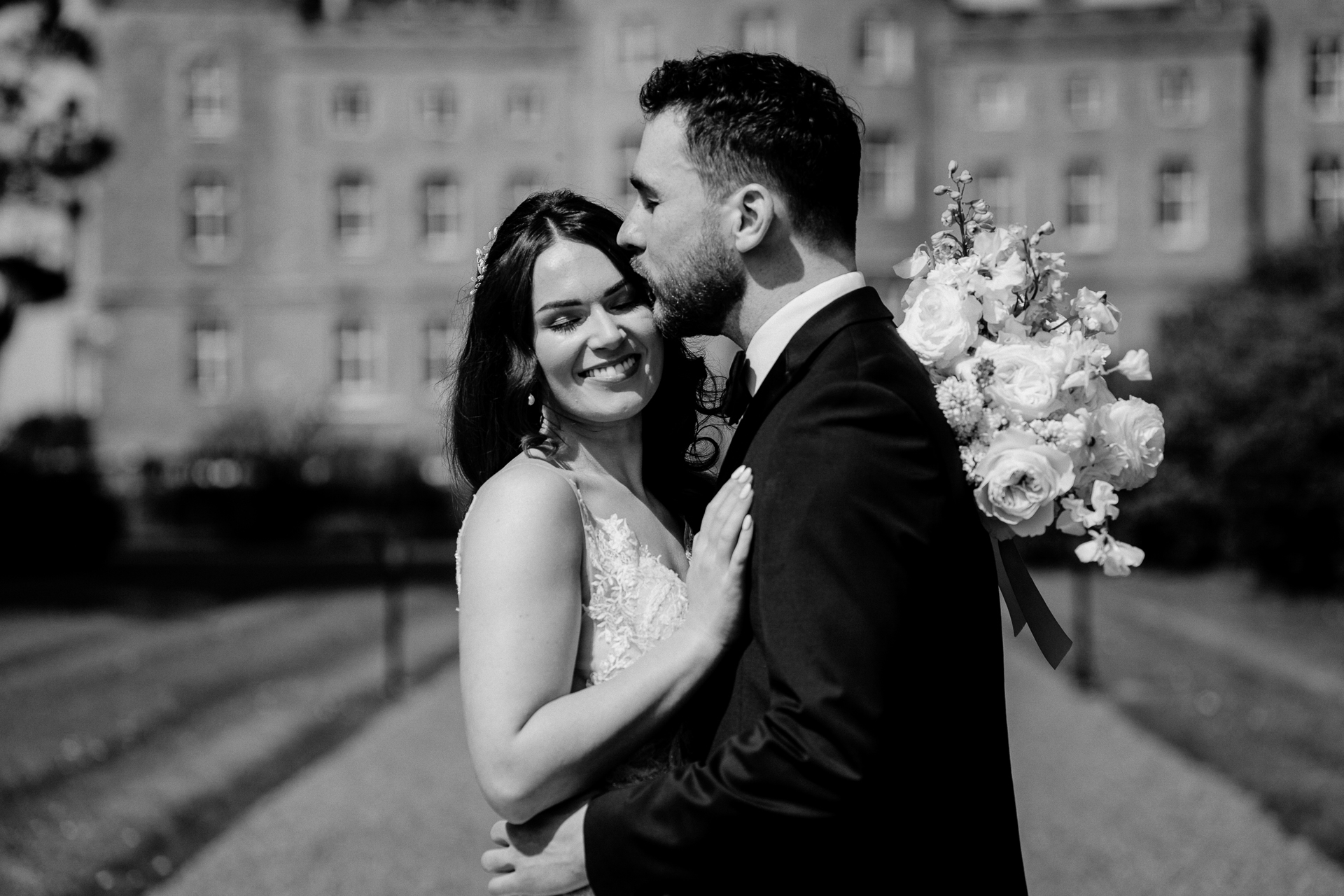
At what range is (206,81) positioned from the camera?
47.6 meters

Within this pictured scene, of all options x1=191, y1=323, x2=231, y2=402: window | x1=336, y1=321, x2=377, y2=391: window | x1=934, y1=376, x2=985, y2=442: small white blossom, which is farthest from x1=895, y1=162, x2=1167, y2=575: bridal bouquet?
x1=191, y1=323, x2=231, y2=402: window

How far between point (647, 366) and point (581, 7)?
146 feet

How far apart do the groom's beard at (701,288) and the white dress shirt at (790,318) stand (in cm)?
9

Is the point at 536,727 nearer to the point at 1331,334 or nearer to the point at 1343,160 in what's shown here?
the point at 1331,334

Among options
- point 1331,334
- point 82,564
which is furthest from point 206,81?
point 1331,334

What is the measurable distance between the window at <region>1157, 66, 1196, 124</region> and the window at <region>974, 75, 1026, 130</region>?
13.9 feet

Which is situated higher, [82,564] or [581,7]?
[581,7]

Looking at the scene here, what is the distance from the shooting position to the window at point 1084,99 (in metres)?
45.9

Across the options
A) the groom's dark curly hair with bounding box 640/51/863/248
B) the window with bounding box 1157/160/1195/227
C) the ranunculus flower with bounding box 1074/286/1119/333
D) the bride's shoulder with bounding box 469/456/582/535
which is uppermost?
the window with bounding box 1157/160/1195/227

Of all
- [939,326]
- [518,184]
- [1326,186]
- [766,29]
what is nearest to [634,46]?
[766,29]

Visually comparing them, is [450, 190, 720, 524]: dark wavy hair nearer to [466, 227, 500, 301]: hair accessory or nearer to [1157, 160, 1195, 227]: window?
[466, 227, 500, 301]: hair accessory

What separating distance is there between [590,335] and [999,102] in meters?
45.2

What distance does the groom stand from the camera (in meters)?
2.31

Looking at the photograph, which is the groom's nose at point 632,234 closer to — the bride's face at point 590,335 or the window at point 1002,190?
the bride's face at point 590,335
